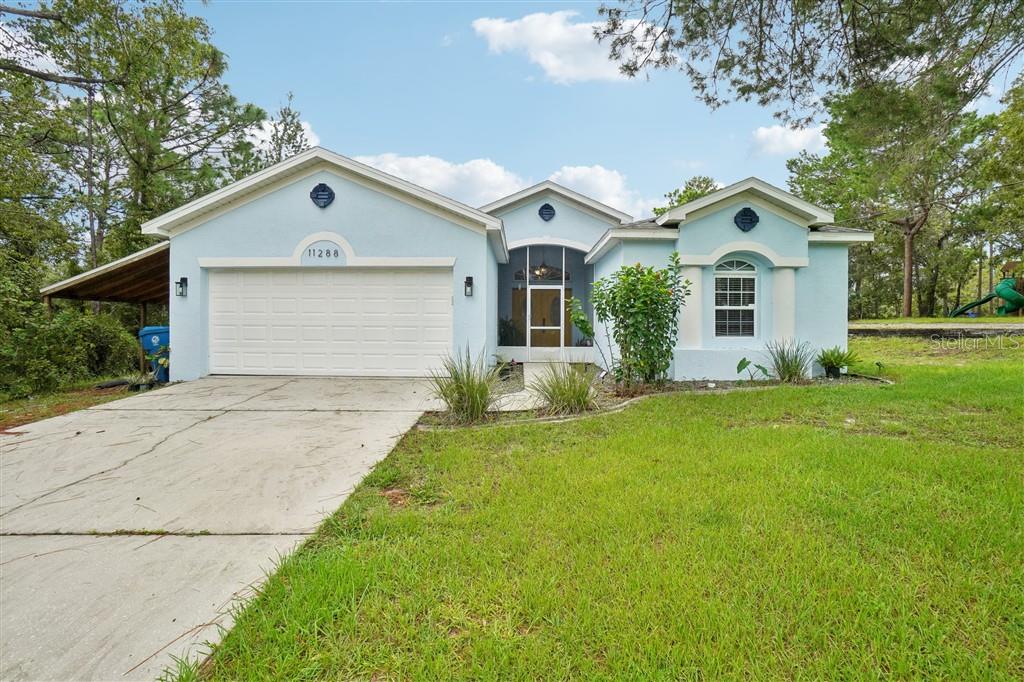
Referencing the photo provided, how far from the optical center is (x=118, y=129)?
17.2 m

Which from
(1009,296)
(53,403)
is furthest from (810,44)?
(1009,296)

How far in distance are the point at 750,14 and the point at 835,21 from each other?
1.05 meters

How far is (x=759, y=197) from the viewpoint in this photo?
31.3 ft

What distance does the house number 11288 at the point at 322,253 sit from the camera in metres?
10.1

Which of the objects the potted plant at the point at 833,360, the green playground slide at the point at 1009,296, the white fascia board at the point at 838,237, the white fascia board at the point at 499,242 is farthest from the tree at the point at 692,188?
the potted plant at the point at 833,360

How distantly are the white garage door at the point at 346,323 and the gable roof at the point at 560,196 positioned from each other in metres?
4.66

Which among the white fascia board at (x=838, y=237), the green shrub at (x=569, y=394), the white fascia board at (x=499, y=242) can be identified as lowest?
the green shrub at (x=569, y=394)

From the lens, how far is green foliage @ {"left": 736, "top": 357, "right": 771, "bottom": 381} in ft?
31.3

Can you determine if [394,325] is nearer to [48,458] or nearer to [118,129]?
[48,458]

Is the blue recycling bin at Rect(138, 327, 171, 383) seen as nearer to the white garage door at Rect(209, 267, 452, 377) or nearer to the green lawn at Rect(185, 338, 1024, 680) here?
the white garage door at Rect(209, 267, 452, 377)

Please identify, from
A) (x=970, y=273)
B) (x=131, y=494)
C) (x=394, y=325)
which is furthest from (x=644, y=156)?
(x=970, y=273)

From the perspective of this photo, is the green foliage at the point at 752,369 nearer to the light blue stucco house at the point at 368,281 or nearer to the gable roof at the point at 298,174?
the light blue stucco house at the point at 368,281

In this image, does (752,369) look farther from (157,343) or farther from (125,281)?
(125,281)

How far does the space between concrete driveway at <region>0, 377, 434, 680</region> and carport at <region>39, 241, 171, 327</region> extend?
15.3ft
